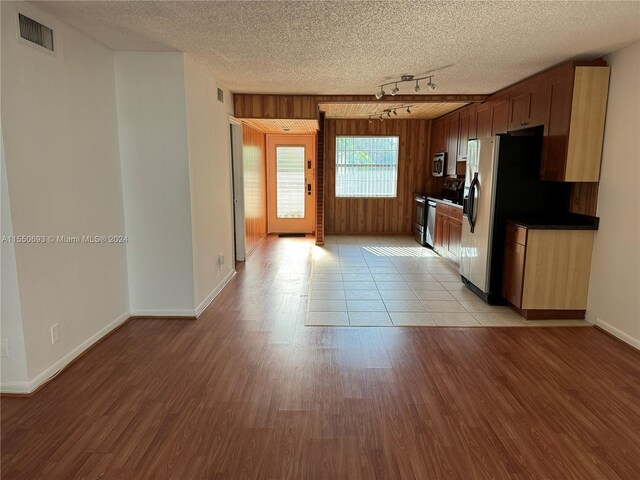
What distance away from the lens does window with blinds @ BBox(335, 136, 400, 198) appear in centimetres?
835

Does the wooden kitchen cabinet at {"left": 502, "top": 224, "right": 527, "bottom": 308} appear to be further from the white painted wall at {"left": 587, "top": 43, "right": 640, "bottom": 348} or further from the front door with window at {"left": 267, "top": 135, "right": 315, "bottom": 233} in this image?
the front door with window at {"left": 267, "top": 135, "right": 315, "bottom": 233}

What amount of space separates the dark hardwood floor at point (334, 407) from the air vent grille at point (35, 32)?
86.3 inches

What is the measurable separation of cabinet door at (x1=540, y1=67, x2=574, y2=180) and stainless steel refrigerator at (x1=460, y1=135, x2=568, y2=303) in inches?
6.8

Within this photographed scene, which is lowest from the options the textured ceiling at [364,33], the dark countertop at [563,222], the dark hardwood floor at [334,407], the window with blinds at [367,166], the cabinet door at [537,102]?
the dark hardwood floor at [334,407]

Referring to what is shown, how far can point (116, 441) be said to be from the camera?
2.07m

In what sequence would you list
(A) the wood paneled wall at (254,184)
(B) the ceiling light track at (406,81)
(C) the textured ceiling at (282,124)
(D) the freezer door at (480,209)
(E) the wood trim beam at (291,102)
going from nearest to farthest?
(D) the freezer door at (480,209)
(B) the ceiling light track at (406,81)
(E) the wood trim beam at (291,102)
(C) the textured ceiling at (282,124)
(A) the wood paneled wall at (254,184)

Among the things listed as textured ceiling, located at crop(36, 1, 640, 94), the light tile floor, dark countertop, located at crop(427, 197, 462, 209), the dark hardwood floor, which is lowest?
the dark hardwood floor

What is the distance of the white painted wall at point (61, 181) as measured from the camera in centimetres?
237

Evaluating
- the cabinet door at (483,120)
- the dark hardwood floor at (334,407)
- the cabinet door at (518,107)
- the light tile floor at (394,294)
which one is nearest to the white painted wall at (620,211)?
the dark hardwood floor at (334,407)

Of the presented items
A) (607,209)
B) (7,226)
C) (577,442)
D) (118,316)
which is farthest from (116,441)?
(607,209)

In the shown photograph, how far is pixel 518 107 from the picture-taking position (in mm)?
4520

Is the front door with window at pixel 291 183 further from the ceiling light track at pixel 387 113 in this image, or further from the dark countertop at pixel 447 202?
the dark countertop at pixel 447 202

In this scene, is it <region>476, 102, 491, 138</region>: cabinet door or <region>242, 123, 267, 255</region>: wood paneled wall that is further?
<region>242, 123, 267, 255</region>: wood paneled wall

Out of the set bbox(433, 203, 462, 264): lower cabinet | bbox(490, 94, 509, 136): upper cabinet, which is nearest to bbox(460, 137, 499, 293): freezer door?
bbox(490, 94, 509, 136): upper cabinet
